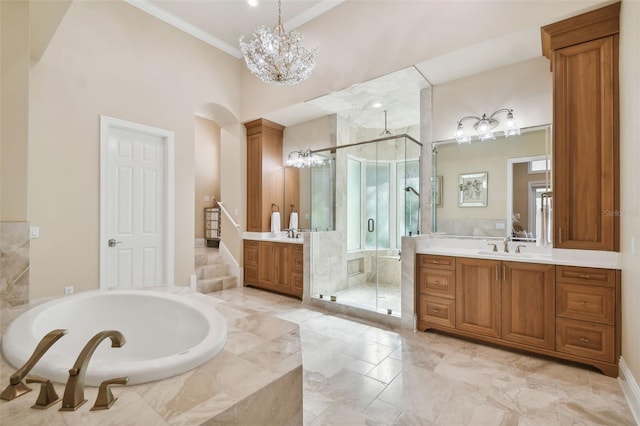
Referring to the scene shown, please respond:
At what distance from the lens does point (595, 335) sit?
237 cm

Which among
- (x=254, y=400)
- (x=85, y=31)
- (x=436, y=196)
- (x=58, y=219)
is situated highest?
(x=85, y=31)

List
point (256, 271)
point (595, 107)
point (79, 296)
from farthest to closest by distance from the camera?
point (256, 271), point (595, 107), point (79, 296)

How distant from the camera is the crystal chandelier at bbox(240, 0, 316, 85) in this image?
2.91 metres

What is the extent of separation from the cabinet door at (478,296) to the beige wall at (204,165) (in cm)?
562

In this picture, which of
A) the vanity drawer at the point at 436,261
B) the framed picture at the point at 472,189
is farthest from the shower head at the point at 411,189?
the vanity drawer at the point at 436,261

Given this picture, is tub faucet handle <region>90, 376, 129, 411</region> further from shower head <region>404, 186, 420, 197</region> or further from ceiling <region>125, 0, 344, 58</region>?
ceiling <region>125, 0, 344, 58</region>

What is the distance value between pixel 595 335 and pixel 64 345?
3891 mm

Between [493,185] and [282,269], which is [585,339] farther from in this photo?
[282,269]

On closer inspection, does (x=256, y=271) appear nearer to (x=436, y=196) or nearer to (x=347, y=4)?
(x=436, y=196)

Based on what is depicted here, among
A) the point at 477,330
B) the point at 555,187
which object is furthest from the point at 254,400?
the point at 555,187

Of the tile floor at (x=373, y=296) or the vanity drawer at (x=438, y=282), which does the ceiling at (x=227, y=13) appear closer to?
the vanity drawer at (x=438, y=282)

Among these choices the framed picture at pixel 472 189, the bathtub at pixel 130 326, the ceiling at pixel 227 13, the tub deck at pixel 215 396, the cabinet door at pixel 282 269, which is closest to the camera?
the tub deck at pixel 215 396

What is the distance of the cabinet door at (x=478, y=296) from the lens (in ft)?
9.23

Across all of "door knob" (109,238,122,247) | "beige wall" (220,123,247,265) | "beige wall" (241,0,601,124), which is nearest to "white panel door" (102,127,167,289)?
"door knob" (109,238,122,247)
